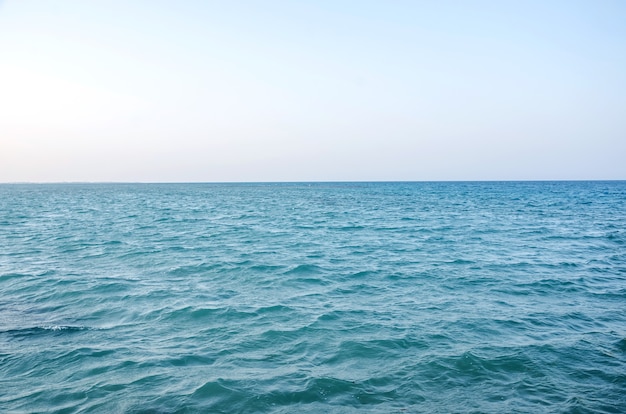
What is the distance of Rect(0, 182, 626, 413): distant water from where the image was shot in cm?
909

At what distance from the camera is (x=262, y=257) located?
961 inches

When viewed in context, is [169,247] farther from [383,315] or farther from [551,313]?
[551,313]

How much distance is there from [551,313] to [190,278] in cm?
1468

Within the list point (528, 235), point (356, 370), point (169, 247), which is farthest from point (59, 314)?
point (528, 235)

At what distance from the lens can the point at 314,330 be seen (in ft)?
42.1

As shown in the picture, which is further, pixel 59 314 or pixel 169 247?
pixel 169 247

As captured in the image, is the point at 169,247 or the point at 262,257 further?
the point at 169,247

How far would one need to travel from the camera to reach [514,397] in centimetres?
898

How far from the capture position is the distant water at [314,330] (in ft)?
29.8

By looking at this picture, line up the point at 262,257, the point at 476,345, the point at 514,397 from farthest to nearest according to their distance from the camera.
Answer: the point at 262,257 < the point at 476,345 < the point at 514,397

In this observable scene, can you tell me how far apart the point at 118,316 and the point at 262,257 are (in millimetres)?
10810

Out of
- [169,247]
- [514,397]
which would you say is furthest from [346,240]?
[514,397]

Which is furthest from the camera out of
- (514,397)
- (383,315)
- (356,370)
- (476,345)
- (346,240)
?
(346,240)

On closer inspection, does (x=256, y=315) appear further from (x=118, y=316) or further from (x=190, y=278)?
(x=190, y=278)
